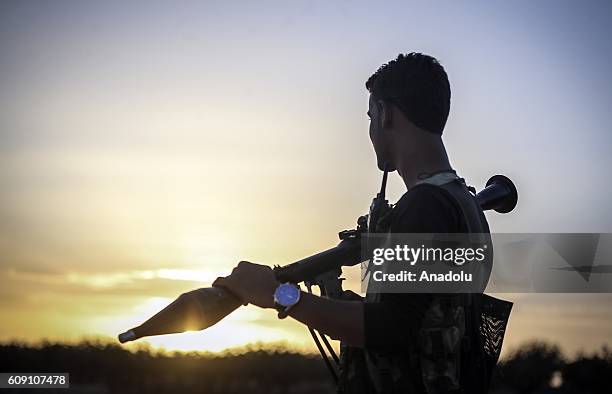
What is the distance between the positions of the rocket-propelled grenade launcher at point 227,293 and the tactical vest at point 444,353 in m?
0.39

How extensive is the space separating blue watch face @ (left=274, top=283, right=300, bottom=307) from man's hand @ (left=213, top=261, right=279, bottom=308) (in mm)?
44

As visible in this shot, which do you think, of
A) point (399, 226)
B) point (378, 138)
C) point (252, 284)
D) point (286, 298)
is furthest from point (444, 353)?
point (378, 138)

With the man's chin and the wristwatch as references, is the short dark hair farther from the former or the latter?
the wristwatch

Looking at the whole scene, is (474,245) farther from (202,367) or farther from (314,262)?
(202,367)

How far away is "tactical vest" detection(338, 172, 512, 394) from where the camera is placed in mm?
5645

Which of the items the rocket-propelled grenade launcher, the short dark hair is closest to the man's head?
the short dark hair

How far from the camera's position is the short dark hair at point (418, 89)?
6121 mm

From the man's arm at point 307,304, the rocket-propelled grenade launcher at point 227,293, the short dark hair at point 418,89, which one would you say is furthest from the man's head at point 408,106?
the man's arm at point 307,304

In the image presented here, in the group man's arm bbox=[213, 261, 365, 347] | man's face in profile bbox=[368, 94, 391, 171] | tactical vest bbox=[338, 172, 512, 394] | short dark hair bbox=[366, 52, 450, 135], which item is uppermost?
short dark hair bbox=[366, 52, 450, 135]

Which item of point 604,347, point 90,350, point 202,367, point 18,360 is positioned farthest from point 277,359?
point 604,347

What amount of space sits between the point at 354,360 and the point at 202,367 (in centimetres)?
1006

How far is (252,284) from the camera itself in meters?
5.70

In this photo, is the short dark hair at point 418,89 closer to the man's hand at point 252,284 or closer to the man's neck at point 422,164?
the man's neck at point 422,164

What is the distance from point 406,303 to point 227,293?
3.43ft
